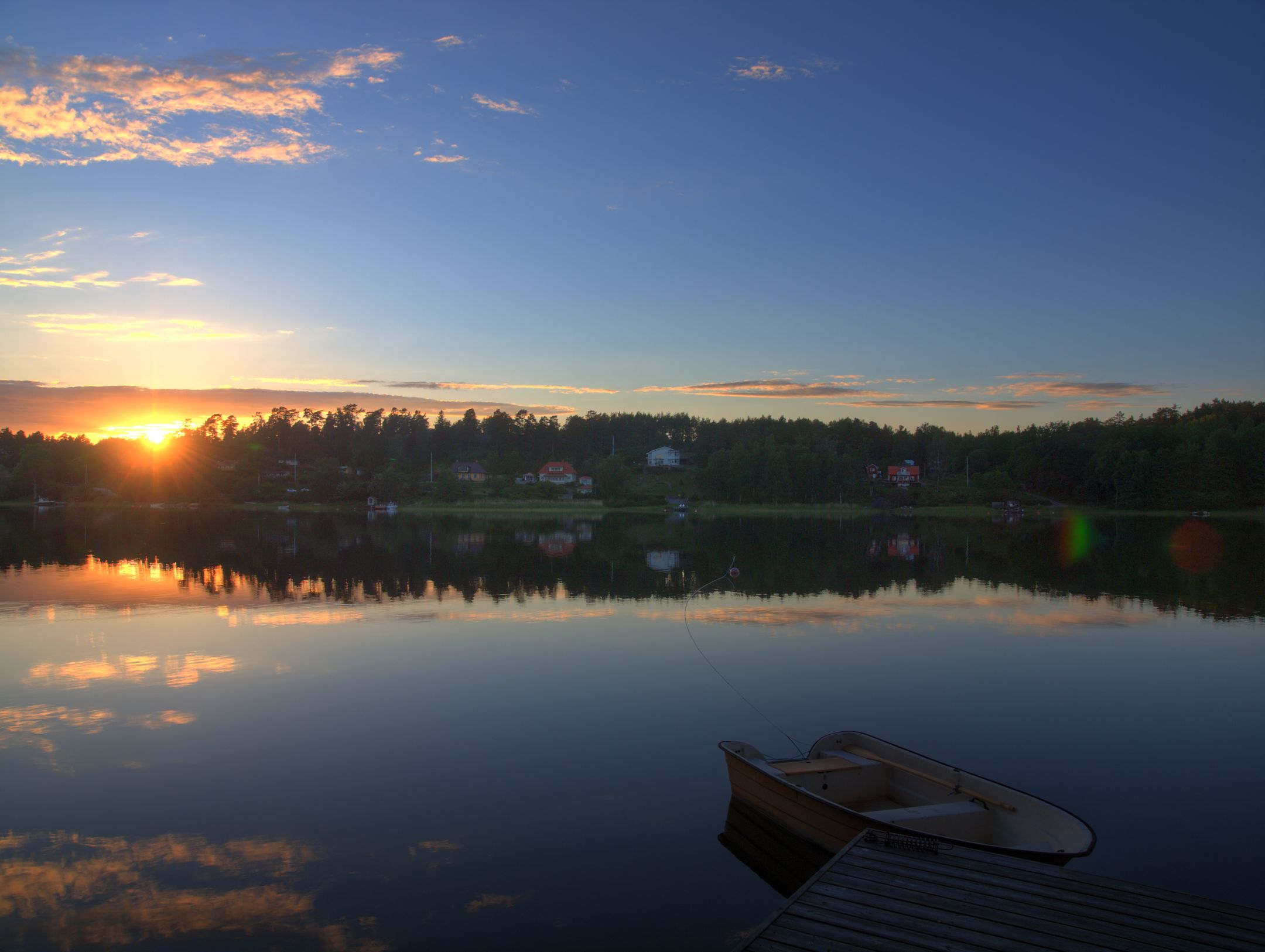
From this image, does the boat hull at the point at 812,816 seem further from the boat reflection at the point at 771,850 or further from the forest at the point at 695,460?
the forest at the point at 695,460

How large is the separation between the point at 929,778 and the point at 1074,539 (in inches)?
2634

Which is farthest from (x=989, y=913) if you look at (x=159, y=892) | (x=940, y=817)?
(x=159, y=892)

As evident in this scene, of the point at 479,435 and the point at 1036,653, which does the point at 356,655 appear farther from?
the point at 479,435

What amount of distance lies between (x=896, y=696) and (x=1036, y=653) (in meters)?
7.14

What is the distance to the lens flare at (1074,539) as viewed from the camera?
52.8 metres

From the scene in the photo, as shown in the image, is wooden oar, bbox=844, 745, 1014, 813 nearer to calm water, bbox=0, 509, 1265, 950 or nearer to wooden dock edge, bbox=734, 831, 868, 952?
calm water, bbox=0, 509, 1265, 950

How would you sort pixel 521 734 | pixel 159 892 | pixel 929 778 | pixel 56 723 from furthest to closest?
pixel 56 723 < pixel 521 734 < pixel 929 778 < pixel 159 892

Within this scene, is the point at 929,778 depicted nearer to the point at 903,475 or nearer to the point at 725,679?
the point at 725,679

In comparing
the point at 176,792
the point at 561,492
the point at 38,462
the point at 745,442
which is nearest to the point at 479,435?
the point at 561,492

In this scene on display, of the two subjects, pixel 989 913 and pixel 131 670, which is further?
pixel 131 670

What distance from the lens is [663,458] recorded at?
168m

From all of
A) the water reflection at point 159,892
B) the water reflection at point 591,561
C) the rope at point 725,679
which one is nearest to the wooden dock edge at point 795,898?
the rope at point 725,679

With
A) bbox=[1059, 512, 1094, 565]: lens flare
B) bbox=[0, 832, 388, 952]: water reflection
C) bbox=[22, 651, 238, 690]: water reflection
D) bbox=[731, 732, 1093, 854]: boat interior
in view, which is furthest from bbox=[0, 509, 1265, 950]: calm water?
bbox=[1059, 512, 1094, 565]: lens flare

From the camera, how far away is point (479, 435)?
582ft
